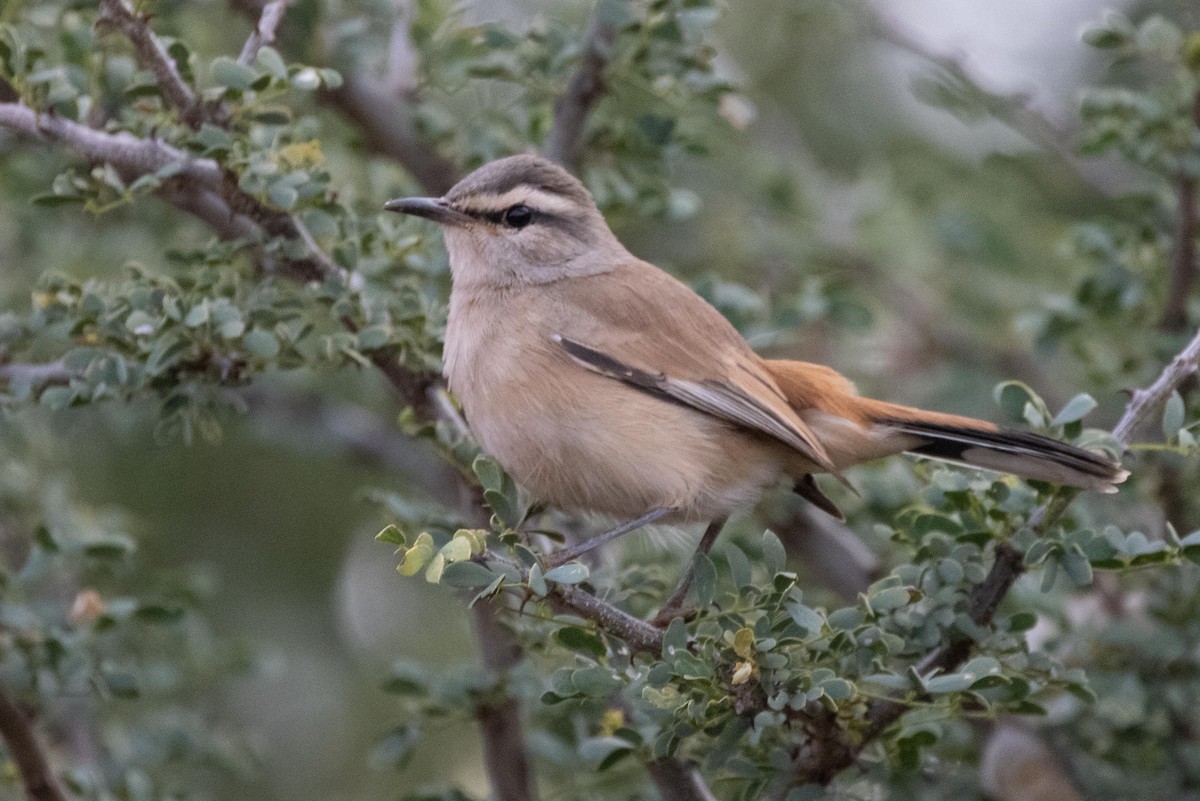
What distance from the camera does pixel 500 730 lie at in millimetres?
4715

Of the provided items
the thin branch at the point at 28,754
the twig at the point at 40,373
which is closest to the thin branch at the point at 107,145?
the twig at the point at 40,373

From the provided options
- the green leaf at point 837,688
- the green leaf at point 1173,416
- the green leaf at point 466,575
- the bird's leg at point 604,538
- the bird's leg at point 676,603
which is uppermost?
the green leaf at point 1173,416

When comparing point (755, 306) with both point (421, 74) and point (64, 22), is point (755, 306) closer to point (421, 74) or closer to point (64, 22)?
point (421, 74)

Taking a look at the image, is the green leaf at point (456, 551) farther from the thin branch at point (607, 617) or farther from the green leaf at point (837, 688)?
the green leaf at point (837, 688)

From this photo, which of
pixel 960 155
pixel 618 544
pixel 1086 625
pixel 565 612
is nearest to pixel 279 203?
pixel 565 612

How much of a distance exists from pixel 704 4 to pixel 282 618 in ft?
16.0

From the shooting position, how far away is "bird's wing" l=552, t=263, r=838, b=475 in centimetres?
427

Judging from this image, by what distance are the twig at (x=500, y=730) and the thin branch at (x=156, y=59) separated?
6.21 feet

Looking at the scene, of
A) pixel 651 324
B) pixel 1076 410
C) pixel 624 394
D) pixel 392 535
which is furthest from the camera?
pixel 651 324

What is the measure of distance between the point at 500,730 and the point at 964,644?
70.7 inches

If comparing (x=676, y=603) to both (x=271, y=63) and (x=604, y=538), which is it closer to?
(x=604, y=538)

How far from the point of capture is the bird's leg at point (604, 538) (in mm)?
3674

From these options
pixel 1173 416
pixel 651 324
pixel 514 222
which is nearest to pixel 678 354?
pixel 651 324

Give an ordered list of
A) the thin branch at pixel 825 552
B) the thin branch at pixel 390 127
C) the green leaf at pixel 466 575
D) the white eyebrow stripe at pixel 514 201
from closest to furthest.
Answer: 1. the green leaf at pixel 466 575
2. the white eyebrow stripe at pixel 514 201
3. the thin branch at pixel 825 552
4. the thin branch at pixel 390 127
